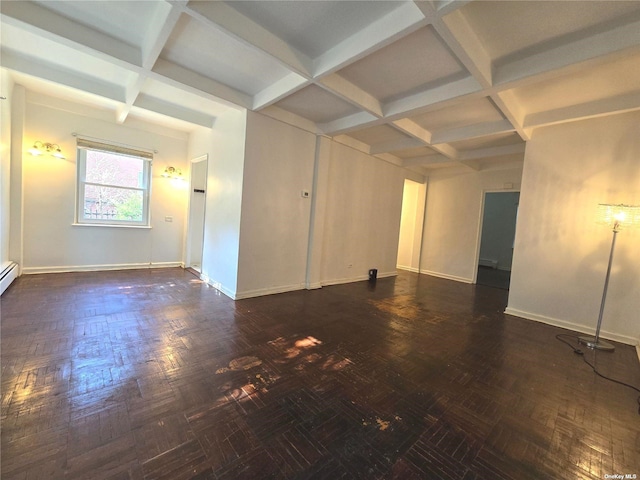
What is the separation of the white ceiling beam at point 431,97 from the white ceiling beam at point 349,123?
0.30 metres

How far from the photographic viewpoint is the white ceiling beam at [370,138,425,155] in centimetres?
512

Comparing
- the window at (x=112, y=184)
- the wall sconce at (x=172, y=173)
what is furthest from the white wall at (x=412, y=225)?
the window at (x=112, y=184)

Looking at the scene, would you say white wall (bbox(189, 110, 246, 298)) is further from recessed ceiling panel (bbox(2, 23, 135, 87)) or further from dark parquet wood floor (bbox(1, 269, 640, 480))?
recessed ceiling panel (bbox(2, 23, 135, 87))

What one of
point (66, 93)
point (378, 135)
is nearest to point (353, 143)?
point (378, 135)

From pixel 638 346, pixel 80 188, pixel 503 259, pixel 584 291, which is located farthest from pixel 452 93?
pixel 503 259

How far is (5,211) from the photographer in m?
4.11

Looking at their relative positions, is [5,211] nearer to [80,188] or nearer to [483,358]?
[80,188]

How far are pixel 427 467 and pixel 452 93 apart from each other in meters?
3.58

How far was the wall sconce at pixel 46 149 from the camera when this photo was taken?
460 cm

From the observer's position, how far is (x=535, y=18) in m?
2.18

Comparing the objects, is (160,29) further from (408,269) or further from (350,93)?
(408,269)

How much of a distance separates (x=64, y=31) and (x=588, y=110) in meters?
5.95

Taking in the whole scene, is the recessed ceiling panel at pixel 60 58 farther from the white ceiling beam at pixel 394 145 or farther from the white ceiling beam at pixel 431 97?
the white ceiling beam at pixel 394 145

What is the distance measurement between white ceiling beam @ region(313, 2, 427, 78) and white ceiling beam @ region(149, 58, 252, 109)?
4.87 feet
